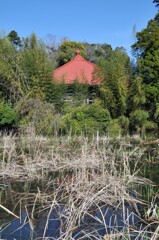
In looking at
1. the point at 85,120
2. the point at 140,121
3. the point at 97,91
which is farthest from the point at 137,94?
the point at 85,120

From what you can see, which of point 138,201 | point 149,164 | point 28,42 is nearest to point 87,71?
point 28,42

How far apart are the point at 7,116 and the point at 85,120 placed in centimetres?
264

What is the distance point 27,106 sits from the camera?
12.7 meters

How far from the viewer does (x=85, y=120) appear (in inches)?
503

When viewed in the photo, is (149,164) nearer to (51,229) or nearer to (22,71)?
(51,229)

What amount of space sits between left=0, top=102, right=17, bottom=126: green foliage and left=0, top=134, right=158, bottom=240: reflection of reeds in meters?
3.52

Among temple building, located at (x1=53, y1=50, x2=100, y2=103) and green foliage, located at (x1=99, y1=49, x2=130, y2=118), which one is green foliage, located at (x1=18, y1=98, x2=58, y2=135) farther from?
green foliage, located at (x1=99, y1=49, x2=130, y2=118)

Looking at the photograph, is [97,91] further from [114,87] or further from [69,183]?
[69,183]

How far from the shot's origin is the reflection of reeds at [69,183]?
14.2 ft

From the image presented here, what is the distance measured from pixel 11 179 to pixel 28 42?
38.9ft

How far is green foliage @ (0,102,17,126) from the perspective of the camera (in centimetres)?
1174

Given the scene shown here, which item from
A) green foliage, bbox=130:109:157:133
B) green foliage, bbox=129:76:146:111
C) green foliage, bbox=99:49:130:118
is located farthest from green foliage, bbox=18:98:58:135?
green foliage, bbox=129:76:146:111

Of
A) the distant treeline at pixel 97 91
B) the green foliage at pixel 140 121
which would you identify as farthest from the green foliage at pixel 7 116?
the green foliage at pixel 140 121

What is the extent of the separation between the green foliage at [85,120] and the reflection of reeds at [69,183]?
4051mm
